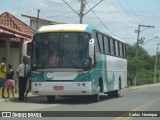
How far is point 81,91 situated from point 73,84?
1.57ft

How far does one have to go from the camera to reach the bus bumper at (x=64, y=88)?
20.8 metres

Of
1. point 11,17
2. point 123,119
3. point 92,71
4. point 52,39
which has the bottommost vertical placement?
point 123,119

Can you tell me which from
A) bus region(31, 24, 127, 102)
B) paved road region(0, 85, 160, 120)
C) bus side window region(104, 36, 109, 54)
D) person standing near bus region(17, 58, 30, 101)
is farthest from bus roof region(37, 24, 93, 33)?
paved road region(0, 85, 160, 120)

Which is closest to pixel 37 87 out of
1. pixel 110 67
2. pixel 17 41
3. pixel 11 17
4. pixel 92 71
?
pixel 92 71

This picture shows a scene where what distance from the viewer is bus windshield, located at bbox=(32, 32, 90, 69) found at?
21.0m

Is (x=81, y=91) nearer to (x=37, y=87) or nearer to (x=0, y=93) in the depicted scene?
(x=37, y=87)

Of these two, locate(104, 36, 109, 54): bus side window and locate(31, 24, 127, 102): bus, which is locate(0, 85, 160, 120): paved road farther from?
locate(104, 36, 109, 54): bus side window

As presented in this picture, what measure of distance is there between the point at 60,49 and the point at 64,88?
5.70 feet

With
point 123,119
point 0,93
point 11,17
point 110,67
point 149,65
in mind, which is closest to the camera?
point 123,119

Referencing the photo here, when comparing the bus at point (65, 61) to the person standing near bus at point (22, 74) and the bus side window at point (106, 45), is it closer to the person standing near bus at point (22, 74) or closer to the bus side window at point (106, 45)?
the person standing near bus at point (22, 74)

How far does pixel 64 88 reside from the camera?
20.9 metres

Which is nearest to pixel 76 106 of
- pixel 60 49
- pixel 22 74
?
pixel 60 49

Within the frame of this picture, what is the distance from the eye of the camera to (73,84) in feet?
68.4

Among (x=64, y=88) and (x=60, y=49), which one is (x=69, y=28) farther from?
(x=64, y=88)
